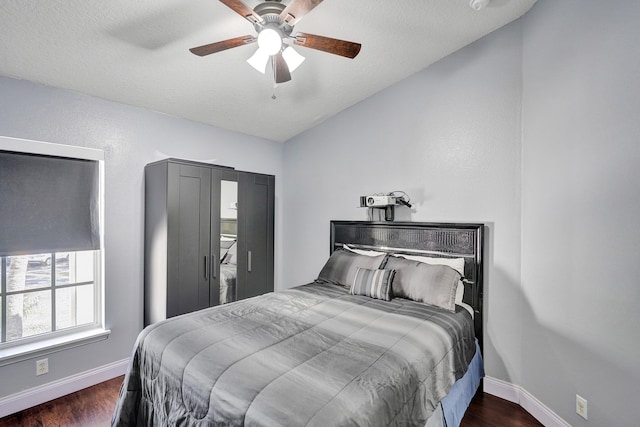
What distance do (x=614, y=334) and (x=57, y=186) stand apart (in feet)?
13.4

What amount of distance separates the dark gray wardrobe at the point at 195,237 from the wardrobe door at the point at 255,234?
0.01 m

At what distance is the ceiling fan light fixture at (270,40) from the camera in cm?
170

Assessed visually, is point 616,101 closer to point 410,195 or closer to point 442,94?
point 442,94

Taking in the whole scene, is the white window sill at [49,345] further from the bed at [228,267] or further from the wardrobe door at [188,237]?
the bed at [228,267]

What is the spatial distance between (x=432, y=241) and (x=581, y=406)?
58.3 inches

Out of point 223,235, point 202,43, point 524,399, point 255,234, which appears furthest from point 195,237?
point 524,399

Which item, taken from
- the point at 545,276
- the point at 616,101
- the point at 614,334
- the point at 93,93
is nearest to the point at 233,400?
the point at 614,334

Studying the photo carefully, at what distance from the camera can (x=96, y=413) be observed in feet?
7.33

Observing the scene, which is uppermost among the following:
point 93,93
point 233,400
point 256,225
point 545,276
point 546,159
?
point 93,93

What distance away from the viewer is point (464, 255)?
2643 millimetres

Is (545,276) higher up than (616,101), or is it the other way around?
(616,101)

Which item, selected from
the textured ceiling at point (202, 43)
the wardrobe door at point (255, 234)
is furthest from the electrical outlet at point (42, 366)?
the textured ceiling at point (202, 43)

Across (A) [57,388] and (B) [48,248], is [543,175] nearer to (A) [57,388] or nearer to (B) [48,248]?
(B) [48,248]

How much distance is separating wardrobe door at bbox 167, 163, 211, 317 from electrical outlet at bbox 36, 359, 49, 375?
928mm
